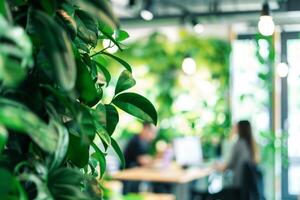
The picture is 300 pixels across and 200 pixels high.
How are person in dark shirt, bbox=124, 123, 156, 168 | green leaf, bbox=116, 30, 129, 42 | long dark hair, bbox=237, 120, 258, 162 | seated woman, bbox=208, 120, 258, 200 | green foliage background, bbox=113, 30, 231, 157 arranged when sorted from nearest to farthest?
green leaf, bbox=116, 30, 129, 42 → seated woman, bbox=208, 120, 258, 200 → long dark hair, bbox=237, 120, 258, 162 → person in dark shirt, bbox=124, 123, 156, 168 → green foliage background, bbox=113, 30, 231, 157

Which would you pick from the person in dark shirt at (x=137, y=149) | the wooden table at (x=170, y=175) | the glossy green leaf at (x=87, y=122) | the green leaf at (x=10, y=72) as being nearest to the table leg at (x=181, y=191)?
the wooden table at (x=170, y=175)

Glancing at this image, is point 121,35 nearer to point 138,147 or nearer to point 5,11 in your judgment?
point 5,11

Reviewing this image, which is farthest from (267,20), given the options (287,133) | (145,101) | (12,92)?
(12,92)

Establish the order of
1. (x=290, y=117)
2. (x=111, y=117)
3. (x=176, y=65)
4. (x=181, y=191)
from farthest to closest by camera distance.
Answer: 1. (x=176, y=65)
2. (x=290, y=117)
3. (x=181, y=191)
4. (x=111, y=117)

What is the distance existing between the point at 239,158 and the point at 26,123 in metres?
6.12

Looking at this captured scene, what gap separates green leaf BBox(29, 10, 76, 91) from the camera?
0.95m

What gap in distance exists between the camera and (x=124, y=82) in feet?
4.77

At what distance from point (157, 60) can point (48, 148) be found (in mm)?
8273

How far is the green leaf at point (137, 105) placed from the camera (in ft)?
4.60

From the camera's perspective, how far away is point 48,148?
38.7 inches

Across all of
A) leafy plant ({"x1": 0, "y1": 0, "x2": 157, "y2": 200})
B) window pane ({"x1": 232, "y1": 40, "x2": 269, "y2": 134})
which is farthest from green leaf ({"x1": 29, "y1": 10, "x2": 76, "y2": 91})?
window pane ({"x1": 232, "y1": 40, "x2": 269, "y2": 134})

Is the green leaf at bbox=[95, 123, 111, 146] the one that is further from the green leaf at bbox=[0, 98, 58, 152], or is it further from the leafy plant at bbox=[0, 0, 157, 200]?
the green leaf at bbox=[0, 98, 58, 152]

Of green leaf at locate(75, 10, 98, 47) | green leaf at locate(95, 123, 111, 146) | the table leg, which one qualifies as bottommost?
green leaf at locate(95, 123, 111, 146)

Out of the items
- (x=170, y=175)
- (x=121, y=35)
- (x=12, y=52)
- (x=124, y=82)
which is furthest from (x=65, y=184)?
(x=170, y=175)
